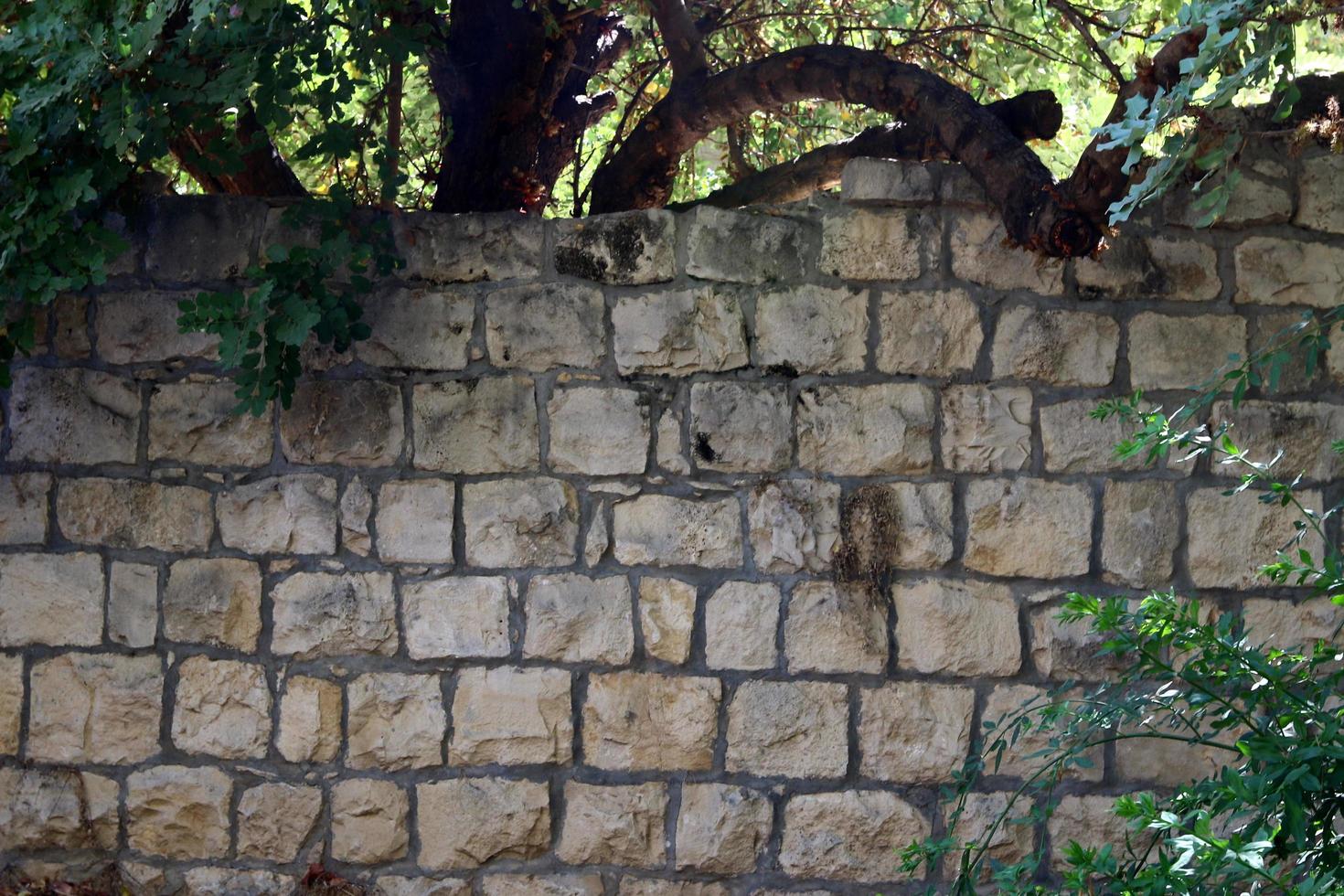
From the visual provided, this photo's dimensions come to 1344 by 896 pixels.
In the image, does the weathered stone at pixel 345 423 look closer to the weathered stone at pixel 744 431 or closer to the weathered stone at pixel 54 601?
the weathered stone at pixel 54 601

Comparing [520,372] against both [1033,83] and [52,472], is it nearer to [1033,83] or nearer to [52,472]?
[52,472]

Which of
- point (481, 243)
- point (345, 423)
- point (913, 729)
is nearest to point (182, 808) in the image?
point (345, 423)

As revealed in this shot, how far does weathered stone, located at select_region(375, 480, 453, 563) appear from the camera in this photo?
3.65 m

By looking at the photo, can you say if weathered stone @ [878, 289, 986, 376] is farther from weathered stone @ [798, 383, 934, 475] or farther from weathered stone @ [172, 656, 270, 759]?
weathered stone @ [172, 656, 270, 759]

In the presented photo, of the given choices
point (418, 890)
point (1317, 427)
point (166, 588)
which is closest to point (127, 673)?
point (166, 588)

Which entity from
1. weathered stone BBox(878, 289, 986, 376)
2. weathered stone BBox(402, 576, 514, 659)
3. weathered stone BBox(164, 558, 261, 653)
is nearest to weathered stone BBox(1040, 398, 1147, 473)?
weathered stone BBox(878, 289, 986, 376)

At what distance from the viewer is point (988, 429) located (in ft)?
11.7

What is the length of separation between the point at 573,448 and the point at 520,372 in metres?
0.27

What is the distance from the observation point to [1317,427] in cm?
356

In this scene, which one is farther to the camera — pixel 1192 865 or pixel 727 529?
pixel 727 529

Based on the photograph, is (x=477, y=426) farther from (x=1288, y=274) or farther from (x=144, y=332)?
(x=1288, y=274)

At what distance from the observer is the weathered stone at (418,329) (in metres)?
3.66

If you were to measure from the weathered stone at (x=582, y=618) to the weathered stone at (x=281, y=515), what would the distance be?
2.06 feet

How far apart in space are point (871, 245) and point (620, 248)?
70cm
